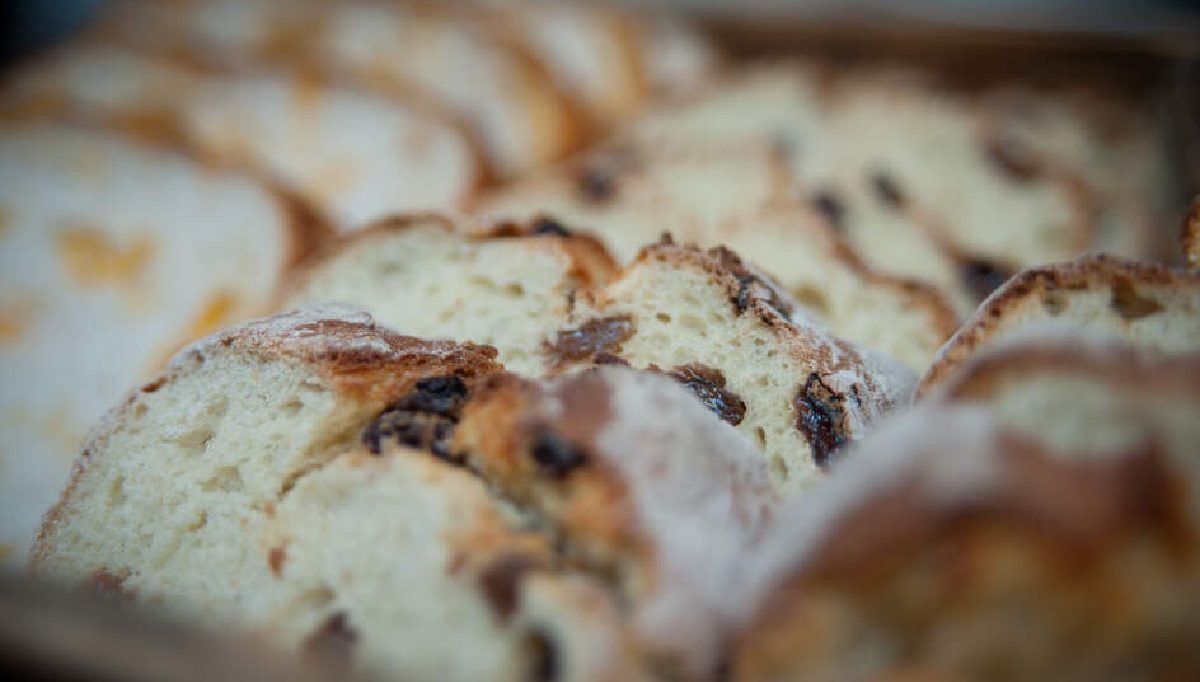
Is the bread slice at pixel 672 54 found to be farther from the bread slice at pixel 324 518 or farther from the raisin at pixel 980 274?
the bread slice at pixel 324 518

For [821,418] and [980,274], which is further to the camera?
[980,274]

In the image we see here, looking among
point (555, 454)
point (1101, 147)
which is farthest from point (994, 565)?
A: point (1101, 147)

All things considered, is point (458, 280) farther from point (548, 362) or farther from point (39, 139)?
point (39, 139)

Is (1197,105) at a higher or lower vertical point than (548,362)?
higher

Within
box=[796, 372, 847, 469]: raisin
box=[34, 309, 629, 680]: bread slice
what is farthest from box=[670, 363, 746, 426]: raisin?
box=[34, 309, 629, 680]: bread slice

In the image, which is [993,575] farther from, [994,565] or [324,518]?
[324,518]

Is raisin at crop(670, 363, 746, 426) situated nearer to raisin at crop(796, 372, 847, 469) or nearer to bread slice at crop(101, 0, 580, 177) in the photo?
raisin at crop(796, 372, 847, 469)

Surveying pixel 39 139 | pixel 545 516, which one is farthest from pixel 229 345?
pixel 39 139
